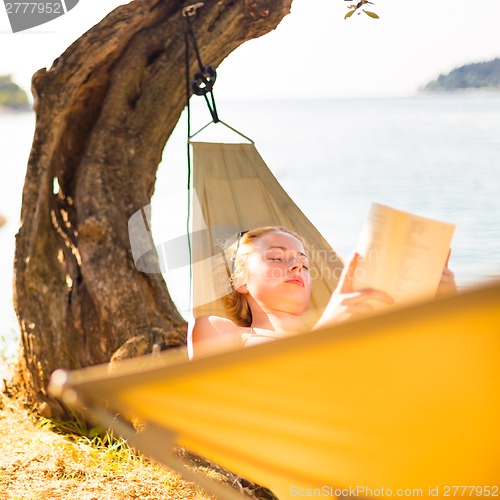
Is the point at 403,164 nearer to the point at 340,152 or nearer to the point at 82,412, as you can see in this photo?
the point at 340,152

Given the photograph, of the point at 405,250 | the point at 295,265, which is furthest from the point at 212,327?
the point at 405,250

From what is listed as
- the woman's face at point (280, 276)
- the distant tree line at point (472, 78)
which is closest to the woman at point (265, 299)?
the woman's face at point (280, 276)

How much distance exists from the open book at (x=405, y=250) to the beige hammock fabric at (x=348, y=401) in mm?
200

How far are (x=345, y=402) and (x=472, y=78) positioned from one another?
16420mm

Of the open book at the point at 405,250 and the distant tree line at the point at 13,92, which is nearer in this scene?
the open book at the point at 405,250

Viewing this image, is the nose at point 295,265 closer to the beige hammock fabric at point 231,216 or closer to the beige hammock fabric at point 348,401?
the beige hammock fabric at point 231,216

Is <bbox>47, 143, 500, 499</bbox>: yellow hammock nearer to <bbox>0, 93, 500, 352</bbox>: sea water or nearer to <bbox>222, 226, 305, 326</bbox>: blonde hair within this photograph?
<bbox>222, 226, 305, 326</bbox>: blonde hair

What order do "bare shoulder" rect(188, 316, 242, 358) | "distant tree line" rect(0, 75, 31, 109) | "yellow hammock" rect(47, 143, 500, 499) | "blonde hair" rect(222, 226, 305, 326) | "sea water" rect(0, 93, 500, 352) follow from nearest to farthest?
"yellow hammock" rect(47, 143, 500, 499), "bare shoulder" rect(188, 316, 242, 358), "blonde hair" rect(222, 226, 305, 326), "distant tree line" rect(0, 75, 31, 109), "sea water" rect(0, 93, 500, 352)

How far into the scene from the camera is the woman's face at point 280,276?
2.01m

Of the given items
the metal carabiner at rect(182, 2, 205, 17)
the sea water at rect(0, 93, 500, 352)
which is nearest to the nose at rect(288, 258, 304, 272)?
the metal carabiner at rect(182, 2, 205, 17)

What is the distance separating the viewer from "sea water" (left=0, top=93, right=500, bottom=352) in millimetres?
10758

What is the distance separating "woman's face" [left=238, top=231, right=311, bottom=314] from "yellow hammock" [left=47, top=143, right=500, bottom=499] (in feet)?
2.30

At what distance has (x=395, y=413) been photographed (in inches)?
47.4

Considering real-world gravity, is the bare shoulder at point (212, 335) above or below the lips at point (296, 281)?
below
